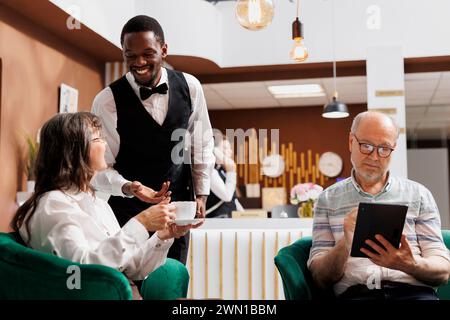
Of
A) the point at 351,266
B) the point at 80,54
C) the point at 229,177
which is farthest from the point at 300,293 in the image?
the point at 80,54

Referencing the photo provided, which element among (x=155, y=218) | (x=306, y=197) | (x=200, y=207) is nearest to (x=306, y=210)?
(x=306, y=197)

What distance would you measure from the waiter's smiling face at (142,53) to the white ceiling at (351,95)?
4.58 meters

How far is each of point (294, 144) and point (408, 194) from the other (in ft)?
20.0

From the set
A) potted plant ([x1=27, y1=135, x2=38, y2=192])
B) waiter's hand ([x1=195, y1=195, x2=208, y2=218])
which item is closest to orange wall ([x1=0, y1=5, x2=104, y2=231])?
potted plant ([x1=27, y1=135, x2=38, y2=192])

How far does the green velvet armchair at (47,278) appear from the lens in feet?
4.67

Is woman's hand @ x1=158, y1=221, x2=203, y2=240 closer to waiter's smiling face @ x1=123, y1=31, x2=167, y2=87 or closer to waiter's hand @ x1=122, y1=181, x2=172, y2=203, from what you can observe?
waiter's hand @ x1=122, y1=181, x2=172, y2=203

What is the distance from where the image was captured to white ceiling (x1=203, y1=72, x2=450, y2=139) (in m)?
6.39

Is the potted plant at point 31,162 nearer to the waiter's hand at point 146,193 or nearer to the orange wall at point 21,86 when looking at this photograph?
the orange wall at point 21,86

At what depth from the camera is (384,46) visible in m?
5.67

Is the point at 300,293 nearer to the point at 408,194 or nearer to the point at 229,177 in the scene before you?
the point at 408,194

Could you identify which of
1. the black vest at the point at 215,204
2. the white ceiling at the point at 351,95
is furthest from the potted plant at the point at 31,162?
the white ceiling at the point at 351,95

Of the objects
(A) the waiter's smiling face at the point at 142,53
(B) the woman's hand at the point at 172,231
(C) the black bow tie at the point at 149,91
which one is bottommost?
Result: (B) the woman's hand at the point at 172,231

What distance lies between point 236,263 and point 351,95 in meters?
4.71

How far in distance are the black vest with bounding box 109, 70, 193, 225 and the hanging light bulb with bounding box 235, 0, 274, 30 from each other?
117cm
